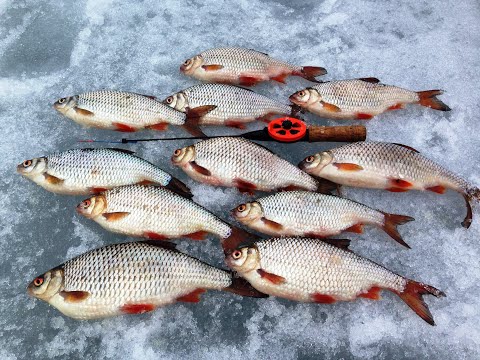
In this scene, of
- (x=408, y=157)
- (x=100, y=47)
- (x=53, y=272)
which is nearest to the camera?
(x=53, y=272)

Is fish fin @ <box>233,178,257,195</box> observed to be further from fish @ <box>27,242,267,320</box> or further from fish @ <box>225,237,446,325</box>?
fish @ <box>27,242,267,320</box>

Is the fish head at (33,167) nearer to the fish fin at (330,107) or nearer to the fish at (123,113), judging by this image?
the fish at (123,113)

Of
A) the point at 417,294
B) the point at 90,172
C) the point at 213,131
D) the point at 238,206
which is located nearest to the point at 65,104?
the point at 90,172

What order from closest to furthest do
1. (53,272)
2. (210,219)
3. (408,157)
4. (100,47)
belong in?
(53,272)
(210,219)
(408,157)
(100,47)

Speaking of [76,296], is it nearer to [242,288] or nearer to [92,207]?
[92,207]

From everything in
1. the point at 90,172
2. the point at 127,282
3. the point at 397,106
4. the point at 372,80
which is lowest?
the point at 127,282

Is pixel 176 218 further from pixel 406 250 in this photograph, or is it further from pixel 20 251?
pixel 406 250

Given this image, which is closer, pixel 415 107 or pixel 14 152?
pixel 14 152

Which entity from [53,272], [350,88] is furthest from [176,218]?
[350,88]
